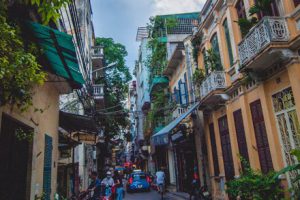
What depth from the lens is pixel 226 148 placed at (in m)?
12.9

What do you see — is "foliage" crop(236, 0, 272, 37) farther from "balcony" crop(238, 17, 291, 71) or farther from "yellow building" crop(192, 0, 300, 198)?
"balcony" crop(238, 17, 291, 71)

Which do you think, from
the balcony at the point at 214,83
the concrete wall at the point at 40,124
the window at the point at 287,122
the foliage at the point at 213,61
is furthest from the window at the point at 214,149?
the concrete wall at the point at 40,124

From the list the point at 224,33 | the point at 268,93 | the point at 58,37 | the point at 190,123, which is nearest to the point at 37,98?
the point at 58,37

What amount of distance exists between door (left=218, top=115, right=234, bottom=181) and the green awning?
860 cm

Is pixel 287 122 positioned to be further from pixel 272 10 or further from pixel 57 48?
pixel 57 48

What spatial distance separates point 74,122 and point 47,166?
3040 mm

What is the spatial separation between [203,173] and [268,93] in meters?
7.60

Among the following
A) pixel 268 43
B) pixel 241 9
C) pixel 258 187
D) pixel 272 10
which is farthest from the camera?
pixel 241 9

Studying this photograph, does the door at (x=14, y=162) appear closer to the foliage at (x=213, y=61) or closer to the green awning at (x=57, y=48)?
the green awning at (x=57, y=48)

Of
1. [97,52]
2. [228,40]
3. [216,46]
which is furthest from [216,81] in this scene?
[97,52]

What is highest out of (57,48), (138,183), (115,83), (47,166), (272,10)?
(115,83)

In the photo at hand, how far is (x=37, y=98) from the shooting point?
6348 mm

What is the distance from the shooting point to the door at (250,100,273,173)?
31.5ft

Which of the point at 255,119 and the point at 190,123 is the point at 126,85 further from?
the point at 255,119
